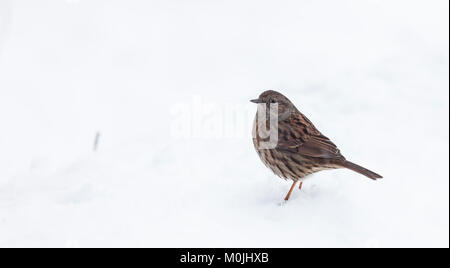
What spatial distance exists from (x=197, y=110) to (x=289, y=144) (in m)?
2.64

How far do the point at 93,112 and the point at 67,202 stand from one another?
4.00 metres

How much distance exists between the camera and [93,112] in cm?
796

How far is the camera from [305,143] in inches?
172

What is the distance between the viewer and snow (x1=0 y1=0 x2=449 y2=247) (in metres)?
3.69

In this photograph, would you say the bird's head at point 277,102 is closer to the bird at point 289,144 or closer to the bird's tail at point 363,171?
the bird at point 289,144

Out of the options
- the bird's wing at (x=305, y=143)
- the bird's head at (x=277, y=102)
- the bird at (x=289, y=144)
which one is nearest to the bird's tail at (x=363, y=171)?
the bird at (x=289, y=144)

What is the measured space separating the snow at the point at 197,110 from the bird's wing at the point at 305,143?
1.06 feet

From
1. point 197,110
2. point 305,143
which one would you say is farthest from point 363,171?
point 197,110

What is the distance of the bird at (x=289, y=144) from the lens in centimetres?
420

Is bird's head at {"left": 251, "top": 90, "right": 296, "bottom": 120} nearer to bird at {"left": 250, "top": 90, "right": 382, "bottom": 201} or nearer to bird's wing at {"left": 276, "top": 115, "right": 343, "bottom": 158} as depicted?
bird at {"left": 250, "top": 90, "right": 382, "bottom": 201}

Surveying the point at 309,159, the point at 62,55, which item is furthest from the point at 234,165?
the point at 62,55

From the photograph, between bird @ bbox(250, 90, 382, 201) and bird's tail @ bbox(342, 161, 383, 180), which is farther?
bird @ bbox(250, 90, 382, 201)

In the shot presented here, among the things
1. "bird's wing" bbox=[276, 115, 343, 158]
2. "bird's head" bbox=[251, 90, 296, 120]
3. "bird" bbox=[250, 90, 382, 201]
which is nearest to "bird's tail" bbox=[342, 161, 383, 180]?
"bird" bbox=[250, 90, 382, 201]

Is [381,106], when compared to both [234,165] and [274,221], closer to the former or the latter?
[234,165]
